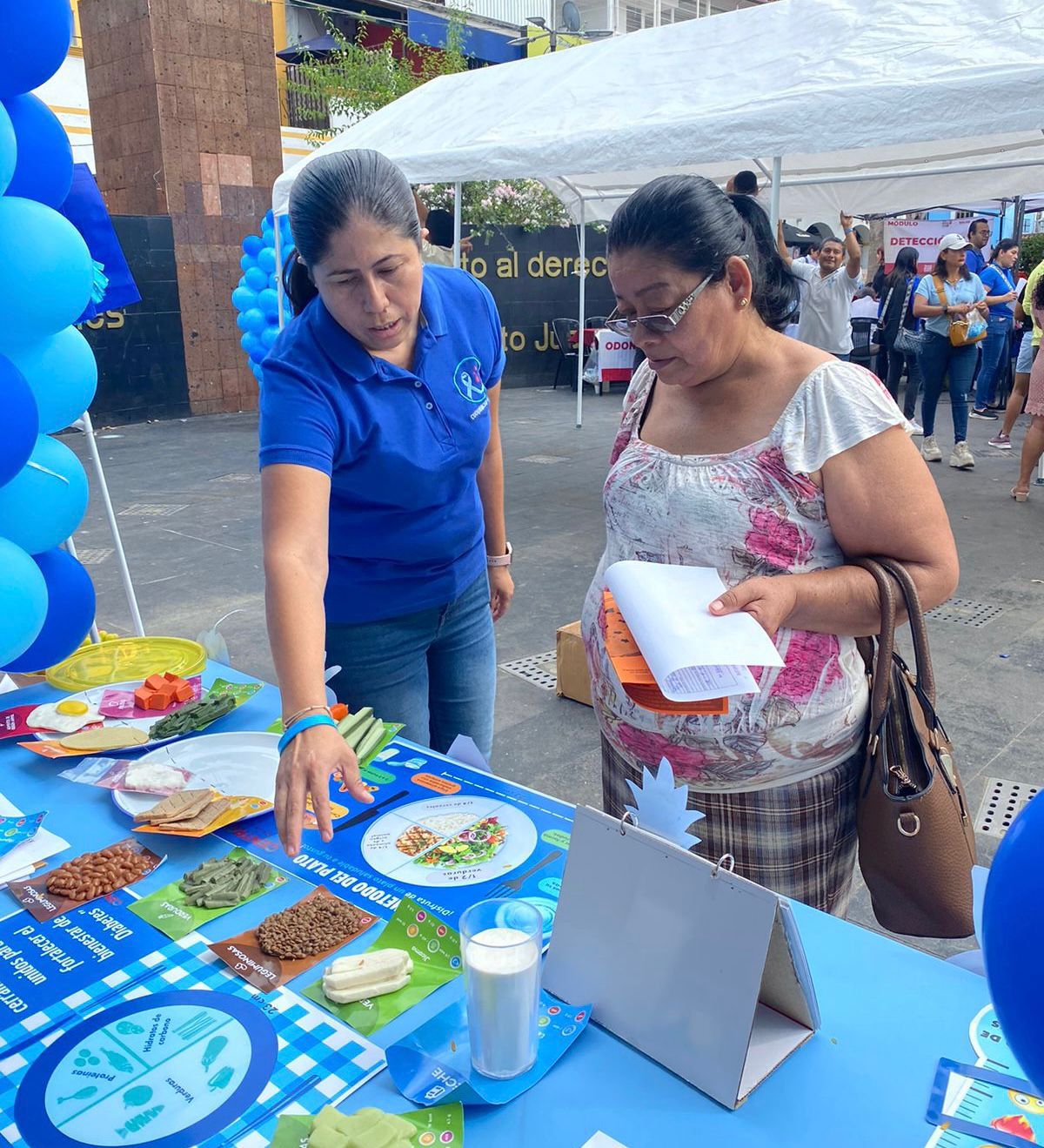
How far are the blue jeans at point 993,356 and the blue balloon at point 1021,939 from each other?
988cm

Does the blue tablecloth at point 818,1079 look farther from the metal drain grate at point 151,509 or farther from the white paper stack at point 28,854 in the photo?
the metal drain grate at point 151,509

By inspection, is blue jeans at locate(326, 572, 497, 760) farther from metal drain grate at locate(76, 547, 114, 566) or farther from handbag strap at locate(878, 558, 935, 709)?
metal drain grate at locate(76, 547, 114, 566)

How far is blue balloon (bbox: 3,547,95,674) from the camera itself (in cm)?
203

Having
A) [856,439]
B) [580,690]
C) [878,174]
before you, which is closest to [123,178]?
[878,174]

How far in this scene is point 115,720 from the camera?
1.81 metres

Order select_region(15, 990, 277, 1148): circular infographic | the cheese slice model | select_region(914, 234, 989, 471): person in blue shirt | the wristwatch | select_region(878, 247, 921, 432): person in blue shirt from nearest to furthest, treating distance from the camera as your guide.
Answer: select_region(15, 990, 277, 1148): circular infographic < the cheese slice model < the wristwatch < select_region(914, 234, 989, 471): person in blue shirt < select_region(878, 247, 921, 432): person in blue shirt

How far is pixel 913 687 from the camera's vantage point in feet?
4.69

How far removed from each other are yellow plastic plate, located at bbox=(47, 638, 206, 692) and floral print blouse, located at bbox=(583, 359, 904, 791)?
3.58 ft

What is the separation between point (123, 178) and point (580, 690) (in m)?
10.0

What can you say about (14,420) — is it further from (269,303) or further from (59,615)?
(269,303)

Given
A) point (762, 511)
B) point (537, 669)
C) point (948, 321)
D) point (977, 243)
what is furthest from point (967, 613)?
point (977, 243)

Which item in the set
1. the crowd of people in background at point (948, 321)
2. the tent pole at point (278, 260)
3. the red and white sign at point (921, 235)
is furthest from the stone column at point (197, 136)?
the red and white sign at point (921, 235)

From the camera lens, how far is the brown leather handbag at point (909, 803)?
1.33m

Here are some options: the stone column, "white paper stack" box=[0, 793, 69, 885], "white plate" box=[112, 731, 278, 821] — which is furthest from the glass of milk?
the stone column
